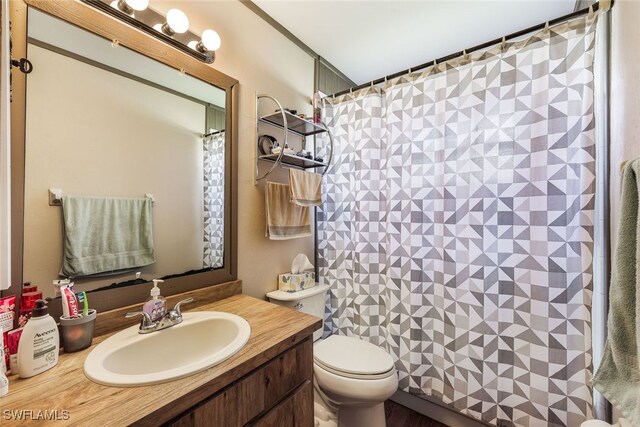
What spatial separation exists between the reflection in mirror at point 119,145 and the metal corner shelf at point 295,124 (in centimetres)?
31

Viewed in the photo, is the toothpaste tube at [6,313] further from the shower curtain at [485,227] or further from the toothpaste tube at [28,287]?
the shower curtain at [485,227]

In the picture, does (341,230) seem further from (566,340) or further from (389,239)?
(566,340)

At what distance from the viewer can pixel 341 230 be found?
1829 mm

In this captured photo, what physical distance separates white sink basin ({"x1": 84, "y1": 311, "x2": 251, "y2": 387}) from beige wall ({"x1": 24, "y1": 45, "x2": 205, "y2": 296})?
260 millimetres

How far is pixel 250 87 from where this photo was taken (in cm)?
146

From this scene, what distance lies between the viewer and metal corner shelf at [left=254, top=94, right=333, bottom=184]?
4.78ft

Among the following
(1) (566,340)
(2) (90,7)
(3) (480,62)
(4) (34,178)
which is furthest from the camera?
(3) (480,62)

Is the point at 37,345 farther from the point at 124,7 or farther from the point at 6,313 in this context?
the point at 124,7

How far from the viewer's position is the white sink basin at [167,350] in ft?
2.15

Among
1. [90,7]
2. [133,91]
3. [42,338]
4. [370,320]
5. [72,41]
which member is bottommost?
[370,320]

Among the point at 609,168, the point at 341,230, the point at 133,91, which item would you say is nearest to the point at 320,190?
the point at 341,230

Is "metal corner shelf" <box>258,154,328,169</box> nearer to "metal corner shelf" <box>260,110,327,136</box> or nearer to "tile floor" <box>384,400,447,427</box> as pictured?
"metal corner shelf" <box>260,110,327,136</box>

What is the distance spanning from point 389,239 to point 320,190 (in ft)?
1.82

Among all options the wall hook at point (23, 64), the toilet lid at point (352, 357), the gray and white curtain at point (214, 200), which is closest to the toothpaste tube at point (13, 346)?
the gray and white curtain at point (214, 200)
